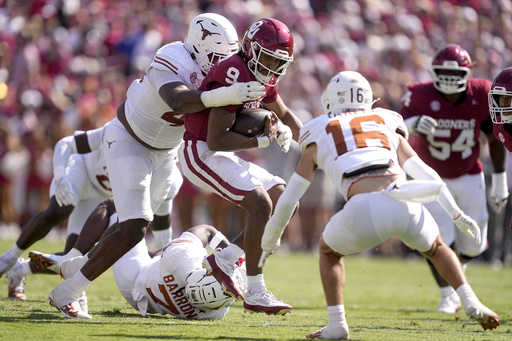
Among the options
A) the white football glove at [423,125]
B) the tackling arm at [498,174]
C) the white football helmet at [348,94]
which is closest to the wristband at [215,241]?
the white football helmet at [348,94]

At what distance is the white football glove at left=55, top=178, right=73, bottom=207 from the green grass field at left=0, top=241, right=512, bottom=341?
31.4 inches

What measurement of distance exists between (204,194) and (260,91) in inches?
315

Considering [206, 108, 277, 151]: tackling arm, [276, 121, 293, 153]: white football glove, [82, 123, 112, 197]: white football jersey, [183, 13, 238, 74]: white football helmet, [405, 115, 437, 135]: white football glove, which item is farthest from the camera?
[405, 115, 437, 135]: white football glove

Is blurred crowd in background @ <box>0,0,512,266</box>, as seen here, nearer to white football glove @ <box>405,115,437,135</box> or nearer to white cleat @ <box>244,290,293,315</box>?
white football glove @ <box>405,115,437,135</box>

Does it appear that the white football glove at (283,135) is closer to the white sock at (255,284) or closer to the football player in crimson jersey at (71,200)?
the white sock at (255,284)

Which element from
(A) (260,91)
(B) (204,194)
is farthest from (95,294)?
(B) (204,194)

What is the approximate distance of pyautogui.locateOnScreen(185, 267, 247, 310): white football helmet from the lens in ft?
16.2

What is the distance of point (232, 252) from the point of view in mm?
5051

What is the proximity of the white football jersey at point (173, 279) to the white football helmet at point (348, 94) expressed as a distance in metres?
1.36

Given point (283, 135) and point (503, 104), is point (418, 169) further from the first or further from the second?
point (503, 104)

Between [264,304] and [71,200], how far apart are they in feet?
6.44

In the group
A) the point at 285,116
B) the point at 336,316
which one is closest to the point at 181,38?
the point at 285,116

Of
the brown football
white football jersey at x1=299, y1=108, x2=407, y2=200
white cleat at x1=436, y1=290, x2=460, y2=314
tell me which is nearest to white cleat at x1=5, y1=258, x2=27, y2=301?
the brown football

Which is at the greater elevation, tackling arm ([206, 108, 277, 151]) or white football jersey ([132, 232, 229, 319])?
tackling arm ([206, 108, 277, 151])
